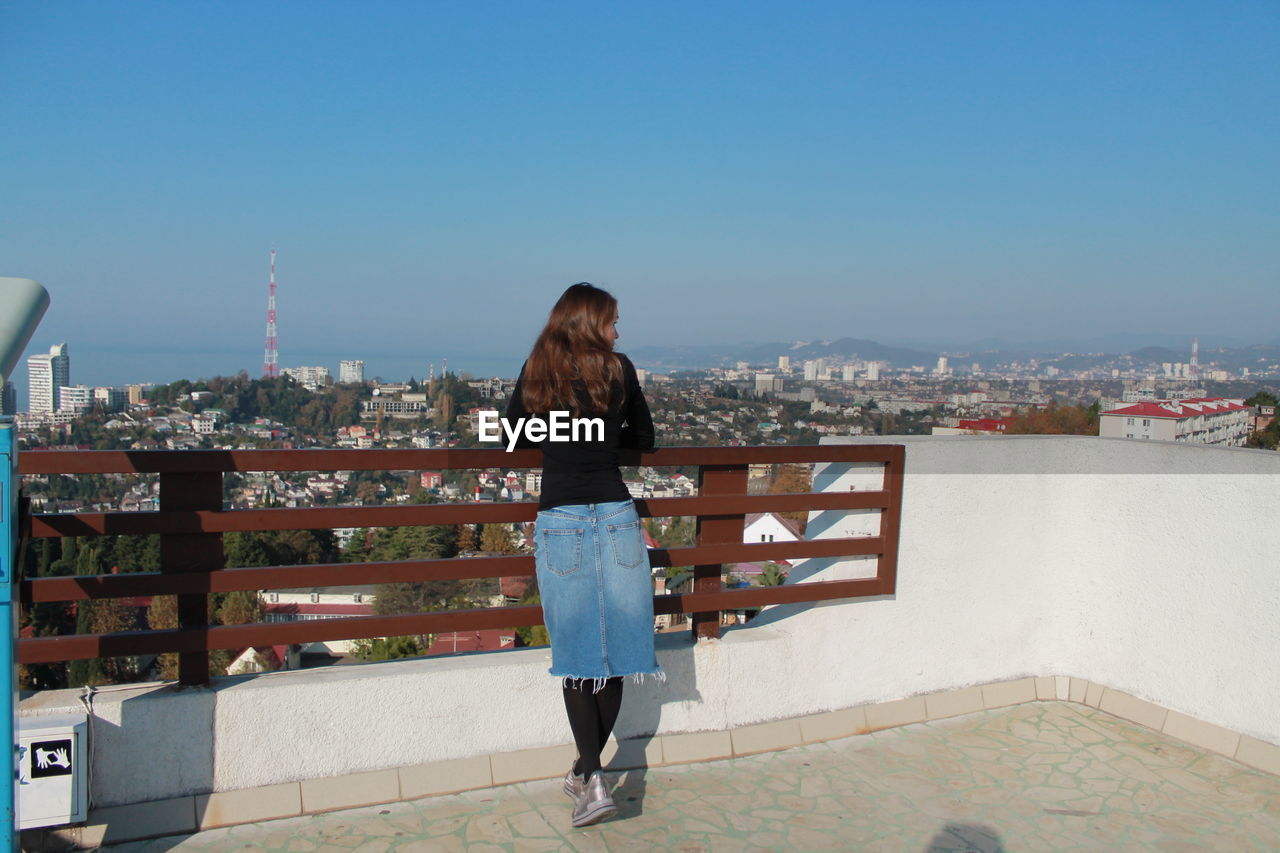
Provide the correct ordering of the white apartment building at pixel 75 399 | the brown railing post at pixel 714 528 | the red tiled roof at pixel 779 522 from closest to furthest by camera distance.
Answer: the brown railing post at pixel 714 528
the red tiled roof at pixel 779 522
the white apartment building at pixel 75 399

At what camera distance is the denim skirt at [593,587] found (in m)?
3.19

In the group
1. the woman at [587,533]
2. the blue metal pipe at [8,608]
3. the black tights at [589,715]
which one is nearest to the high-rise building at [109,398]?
the blue metal pipe at [8,608]

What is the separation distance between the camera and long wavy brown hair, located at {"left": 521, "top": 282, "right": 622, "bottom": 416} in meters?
3.19

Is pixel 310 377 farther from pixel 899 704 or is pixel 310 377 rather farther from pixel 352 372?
pixel 899 704

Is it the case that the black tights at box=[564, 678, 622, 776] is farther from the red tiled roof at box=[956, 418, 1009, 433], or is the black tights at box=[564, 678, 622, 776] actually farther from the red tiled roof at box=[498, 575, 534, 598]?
the red tiled roof at box=[956, 418, 1009, 433]

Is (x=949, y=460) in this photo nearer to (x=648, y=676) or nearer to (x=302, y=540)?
(x=648, y=676)

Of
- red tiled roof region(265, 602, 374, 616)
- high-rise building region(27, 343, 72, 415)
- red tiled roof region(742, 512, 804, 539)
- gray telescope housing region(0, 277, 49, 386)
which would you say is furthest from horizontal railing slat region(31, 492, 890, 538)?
high-rise building region(27, 343, 72, 415)

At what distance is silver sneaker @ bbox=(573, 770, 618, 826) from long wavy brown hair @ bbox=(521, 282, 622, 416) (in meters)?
1.33

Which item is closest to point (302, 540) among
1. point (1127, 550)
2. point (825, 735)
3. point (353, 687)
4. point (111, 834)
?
point (353, 687)

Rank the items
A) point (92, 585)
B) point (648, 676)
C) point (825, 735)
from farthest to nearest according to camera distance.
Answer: point (825, 735) < point (648, 676) < point (92, 585)

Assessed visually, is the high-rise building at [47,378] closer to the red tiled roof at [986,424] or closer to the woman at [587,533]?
the woman at [587,533]

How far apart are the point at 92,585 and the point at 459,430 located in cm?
176

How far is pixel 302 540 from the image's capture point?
176 inches

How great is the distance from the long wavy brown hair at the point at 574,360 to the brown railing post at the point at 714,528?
85 centimetres
